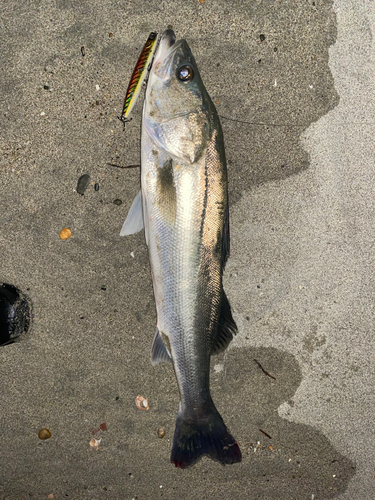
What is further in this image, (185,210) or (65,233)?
(65,233)

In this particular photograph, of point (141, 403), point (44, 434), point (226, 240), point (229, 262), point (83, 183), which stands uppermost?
point (83, 183)

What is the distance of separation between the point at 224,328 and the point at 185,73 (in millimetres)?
1977

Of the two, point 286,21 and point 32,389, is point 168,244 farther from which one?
point 286,21

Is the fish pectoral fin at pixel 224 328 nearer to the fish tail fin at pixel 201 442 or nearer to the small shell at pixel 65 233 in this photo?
the fish tail fin at pixel 201 442

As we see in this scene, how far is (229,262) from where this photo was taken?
2949mm

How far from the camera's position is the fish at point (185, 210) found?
225 cm

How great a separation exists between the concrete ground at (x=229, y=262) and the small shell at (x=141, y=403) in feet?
0.16

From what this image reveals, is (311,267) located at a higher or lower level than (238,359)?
higher

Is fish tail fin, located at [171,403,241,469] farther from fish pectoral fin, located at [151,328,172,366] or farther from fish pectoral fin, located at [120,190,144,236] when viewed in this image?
fish pectoral fin, located at [120,190,144,236]

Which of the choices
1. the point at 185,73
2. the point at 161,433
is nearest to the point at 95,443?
the point at 161,433

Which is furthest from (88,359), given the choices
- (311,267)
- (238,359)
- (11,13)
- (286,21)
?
(286,21)

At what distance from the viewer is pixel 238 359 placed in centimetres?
299

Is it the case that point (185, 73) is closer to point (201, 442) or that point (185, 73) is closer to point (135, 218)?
point (135, 218)

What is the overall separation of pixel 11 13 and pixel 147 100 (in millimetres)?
1633
